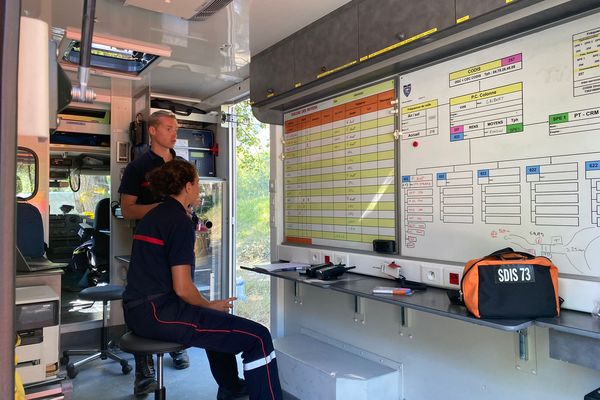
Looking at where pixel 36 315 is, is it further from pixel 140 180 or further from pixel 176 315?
pixel 140 180

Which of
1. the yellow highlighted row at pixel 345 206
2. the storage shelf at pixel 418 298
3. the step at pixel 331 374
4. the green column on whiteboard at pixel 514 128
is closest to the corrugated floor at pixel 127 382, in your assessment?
the step at pixel 331 374

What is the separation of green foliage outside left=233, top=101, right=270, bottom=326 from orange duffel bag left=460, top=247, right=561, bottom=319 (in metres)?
2.85

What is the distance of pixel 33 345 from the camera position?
5.02ft

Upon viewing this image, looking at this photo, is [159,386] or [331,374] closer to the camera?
[159,386]

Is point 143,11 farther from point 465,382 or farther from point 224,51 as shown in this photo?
point 465,382

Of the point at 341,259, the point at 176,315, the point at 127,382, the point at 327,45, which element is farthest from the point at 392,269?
the point at 127,382

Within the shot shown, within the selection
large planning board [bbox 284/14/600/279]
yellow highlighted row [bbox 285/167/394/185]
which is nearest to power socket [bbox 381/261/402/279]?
large planning board [bbox 284/14/600/279]

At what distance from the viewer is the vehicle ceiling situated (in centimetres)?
242

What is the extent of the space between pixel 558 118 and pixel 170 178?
1819 millimetres

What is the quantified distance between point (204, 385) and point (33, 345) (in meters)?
1.72

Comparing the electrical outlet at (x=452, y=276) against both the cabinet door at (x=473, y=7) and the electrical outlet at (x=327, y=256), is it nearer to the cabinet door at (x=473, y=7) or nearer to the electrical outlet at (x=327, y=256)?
the electrical outlet at (x=327, y=256)

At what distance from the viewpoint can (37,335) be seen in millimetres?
1545

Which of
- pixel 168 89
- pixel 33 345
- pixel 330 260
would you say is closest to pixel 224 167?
pixel 168 89

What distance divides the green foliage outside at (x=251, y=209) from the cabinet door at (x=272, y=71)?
1.08 metres
